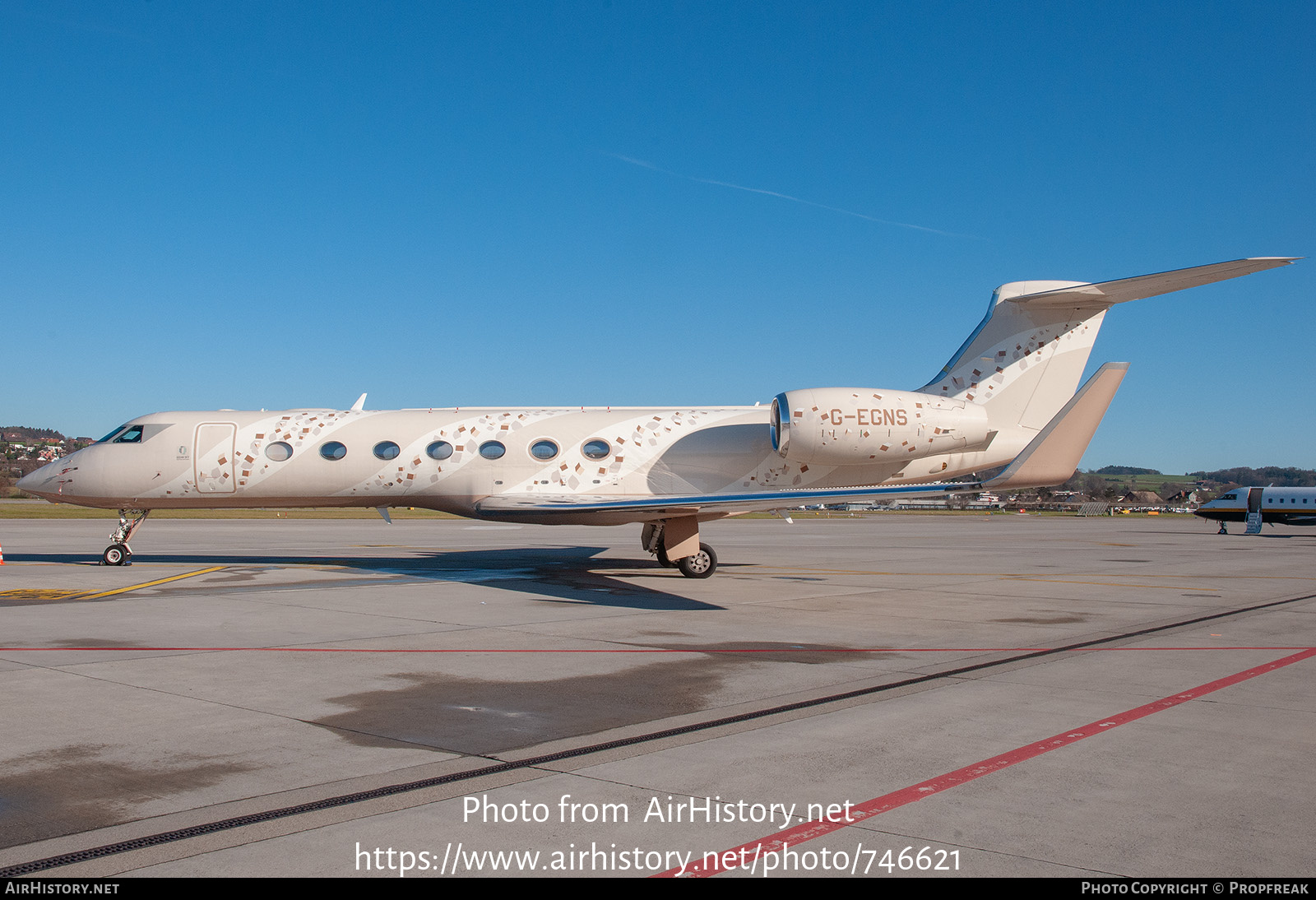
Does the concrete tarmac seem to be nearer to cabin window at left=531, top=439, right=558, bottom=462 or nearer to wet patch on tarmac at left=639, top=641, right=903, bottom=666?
wet patch on tarmac at left=639, top=641, right=903, bottom=666

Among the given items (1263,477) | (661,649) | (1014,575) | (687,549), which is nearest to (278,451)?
(687,549)

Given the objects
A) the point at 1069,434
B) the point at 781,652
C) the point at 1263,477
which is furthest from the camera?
the point at 1263,477

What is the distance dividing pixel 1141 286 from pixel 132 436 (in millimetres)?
19620

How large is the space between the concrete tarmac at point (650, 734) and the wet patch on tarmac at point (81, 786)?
3 cm

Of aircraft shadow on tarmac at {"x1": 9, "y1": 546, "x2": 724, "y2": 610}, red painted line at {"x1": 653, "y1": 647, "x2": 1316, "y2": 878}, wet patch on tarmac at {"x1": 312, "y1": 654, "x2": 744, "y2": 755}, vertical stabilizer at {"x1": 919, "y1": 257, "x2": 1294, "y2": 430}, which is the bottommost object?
aircraft shadow on tarmac at {"x1": 9, "y1": 546, "x2": 724, "y2": 610}

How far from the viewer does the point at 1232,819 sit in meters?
4.82

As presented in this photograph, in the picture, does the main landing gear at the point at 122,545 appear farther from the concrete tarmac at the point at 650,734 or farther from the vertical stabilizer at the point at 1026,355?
the vertical stabilizer at the point at 1026,355

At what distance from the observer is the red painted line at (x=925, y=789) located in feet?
14.2

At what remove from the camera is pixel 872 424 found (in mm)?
16844

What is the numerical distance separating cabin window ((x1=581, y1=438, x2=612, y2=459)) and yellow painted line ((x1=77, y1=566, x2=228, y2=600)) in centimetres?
806

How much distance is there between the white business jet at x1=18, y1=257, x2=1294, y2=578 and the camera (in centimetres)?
1780

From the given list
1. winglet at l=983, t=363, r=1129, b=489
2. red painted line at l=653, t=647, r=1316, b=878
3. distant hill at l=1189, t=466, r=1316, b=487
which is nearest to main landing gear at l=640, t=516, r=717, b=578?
winglet at l=983, t=363, r=1129, b=489

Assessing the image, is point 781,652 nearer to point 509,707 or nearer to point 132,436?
point 509,707

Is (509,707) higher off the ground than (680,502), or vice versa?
(680,502)
